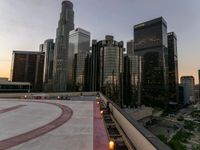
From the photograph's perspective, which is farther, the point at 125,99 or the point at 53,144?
the point at 125,99

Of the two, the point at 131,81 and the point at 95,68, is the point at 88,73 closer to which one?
the point at 95,68

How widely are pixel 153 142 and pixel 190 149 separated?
66.7 meters

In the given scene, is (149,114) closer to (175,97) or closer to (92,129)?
(92,129)

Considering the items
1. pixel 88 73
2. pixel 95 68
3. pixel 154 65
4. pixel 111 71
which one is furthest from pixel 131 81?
pixel 154 65

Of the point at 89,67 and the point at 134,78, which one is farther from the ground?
the point at 89,67

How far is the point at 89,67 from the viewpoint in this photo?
158125mm

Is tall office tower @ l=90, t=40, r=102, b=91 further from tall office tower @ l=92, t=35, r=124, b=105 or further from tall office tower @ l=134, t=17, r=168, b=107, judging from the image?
tall office tower @ l=134, t=17, r=168, b=107

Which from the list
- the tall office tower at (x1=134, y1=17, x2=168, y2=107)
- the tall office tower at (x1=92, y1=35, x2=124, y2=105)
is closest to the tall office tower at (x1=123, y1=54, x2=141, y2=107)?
the tall office tower at (x1=92, y1=35, x2=124, y2=105)

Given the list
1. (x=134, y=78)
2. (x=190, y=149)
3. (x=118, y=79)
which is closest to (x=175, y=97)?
A: (x=134, y=78)

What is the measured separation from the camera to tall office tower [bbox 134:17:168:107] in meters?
170

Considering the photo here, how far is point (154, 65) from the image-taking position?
7239 inches

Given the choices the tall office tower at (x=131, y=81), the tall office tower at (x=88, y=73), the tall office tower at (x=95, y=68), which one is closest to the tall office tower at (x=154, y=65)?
the tall office tower at (x=131, y=81)

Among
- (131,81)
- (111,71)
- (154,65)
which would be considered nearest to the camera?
(111,71)

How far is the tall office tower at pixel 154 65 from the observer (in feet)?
558
